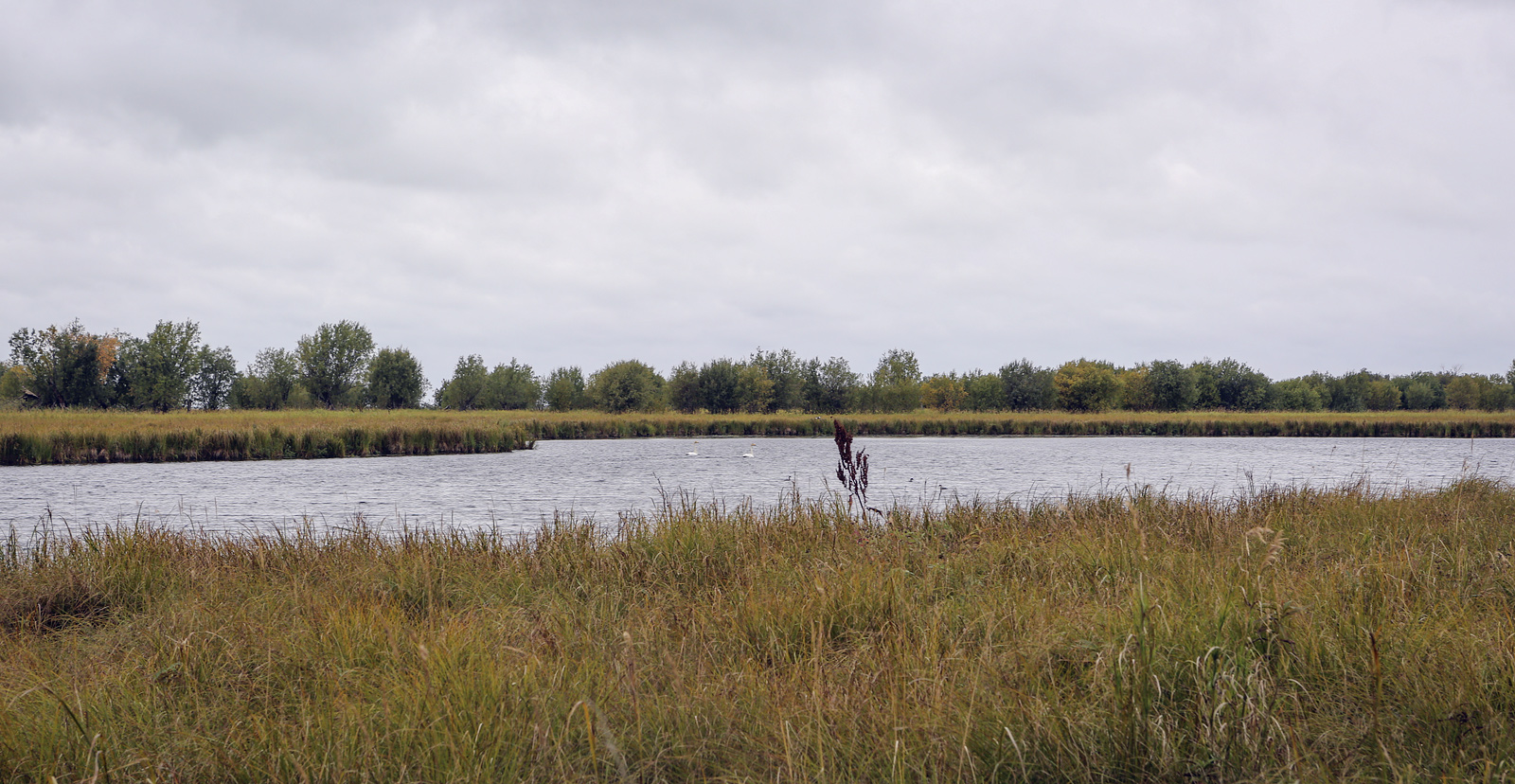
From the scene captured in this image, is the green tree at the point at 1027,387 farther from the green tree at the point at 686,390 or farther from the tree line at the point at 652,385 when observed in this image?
the green tree at the point at 686,390

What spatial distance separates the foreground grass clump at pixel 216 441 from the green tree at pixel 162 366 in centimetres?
3459

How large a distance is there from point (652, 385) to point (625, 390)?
3384mm

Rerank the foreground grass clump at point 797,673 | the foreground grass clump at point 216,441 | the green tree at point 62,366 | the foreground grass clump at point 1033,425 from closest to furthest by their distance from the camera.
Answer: the foreground grass clump at point 797,673, the foreground grass clump at point 216,441, the foreground grass clump at point 1033,425, the green tree at point 62,366

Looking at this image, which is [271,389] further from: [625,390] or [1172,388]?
[1172,388]

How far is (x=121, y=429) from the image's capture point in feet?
92.7

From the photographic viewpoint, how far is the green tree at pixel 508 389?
87562mm

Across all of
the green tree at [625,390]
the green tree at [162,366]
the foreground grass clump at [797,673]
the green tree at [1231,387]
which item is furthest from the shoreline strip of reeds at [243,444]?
the green tree at [1231,387]

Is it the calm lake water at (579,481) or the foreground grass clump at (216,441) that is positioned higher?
the foreground grass clump at (216,441)

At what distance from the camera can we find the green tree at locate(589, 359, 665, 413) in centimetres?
6488

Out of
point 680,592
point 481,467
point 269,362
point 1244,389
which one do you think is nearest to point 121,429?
point 481,467

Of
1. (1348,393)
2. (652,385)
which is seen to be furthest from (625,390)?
(1348,393)

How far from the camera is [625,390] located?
6556 cm

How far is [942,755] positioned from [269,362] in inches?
4599

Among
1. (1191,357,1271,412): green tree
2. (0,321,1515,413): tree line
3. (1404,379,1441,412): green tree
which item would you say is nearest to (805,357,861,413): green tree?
(0,321,1515,413): tree line
